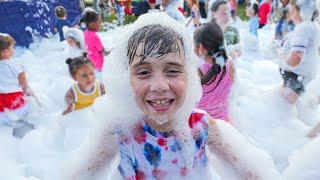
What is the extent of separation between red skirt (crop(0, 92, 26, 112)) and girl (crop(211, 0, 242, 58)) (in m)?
2.39

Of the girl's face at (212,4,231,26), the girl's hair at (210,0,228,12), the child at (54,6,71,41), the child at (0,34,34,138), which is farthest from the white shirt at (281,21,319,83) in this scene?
the child at (54,6,71,41)

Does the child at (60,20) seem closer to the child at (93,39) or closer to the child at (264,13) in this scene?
the child at (93,39)

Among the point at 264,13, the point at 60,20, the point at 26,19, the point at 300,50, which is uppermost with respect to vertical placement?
Answer: the point at 26,19

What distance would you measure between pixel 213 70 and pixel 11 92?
93.3 inches

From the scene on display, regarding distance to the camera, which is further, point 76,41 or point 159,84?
point 76,41

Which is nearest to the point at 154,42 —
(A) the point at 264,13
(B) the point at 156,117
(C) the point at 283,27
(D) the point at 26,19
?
(B) the point at 156,117

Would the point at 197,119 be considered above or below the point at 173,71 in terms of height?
below

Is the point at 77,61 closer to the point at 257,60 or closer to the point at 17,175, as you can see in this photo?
the point at 17,175

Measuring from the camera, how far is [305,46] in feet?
10.7

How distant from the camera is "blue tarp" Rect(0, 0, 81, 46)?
272 inches

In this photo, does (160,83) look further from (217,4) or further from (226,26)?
(217,4)

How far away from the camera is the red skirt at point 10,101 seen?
3750 mm

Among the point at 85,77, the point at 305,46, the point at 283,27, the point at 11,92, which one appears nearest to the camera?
the point at 305,46

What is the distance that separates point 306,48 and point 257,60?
2810 millimetres
